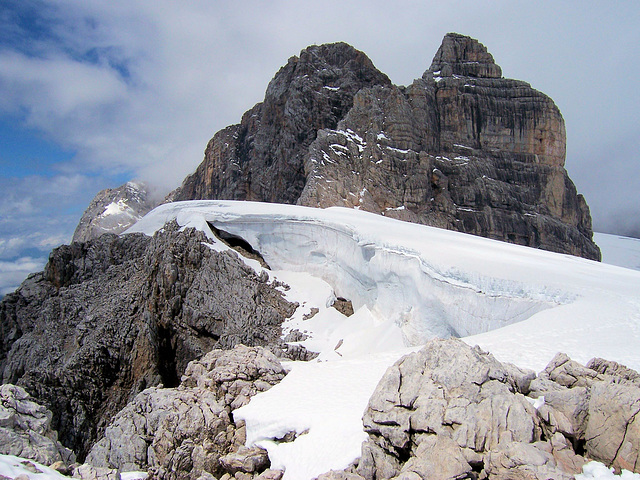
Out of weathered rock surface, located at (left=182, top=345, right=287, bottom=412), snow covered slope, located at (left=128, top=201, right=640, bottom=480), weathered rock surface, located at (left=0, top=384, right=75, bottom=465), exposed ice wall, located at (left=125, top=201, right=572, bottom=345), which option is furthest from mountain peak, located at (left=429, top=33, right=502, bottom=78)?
weathered rock surface, located at (left=0, top=384, right=75, bottom=465)

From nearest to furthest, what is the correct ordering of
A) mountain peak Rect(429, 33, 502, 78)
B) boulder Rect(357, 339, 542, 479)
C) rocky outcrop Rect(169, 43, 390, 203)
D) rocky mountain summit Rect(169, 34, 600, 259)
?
boulder Rect(357, 339, 542, 479), rocky mountain summit Rect(169, 34, 600, 259), mountain peak Rect(429, 33, 502, 78), rocky outcrop Rect(169, 43, 390, 203)

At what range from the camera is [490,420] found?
17.6 ft

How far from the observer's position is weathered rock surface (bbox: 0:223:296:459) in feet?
56.5

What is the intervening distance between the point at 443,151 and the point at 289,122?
17.6 m

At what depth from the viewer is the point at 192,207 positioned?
2633cm

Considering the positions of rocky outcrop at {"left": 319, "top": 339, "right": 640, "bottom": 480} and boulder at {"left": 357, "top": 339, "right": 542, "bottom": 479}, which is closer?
rocky outcrop at {"left": 319, "top": 339, "right": 640, "bottom": 480}

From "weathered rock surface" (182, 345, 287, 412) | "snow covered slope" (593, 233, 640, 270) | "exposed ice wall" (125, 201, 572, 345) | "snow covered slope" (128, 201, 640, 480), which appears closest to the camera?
"snow covered slope" (128, 201, 640, 480)

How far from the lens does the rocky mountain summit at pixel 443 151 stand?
1463 inches

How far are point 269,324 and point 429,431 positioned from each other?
13.9m

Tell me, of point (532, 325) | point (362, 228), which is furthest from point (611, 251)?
point (532, 325)

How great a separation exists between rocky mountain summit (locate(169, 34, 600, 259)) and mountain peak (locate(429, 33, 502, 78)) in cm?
10

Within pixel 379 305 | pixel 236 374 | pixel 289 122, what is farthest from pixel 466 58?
pixel 236 374

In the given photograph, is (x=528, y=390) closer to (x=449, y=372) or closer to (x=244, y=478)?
(x=449, y=372)

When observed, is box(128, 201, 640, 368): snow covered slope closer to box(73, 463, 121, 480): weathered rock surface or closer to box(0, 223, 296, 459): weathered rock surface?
box(0, 223, 296, 459): weathered rock surface
